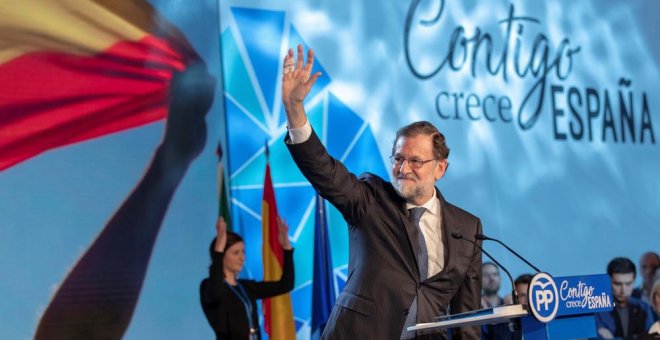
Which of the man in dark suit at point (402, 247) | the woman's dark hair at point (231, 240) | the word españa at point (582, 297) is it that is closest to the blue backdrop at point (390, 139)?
the woman's dark hair at point (231, 240)

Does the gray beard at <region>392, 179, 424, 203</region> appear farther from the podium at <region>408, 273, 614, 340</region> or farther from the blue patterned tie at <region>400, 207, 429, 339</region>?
the podium at <region>408, 273, 614, 340</region>

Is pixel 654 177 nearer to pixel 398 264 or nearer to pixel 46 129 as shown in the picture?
pixel 46 129

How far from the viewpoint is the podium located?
8.89 feet

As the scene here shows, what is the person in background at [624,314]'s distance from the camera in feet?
23.2

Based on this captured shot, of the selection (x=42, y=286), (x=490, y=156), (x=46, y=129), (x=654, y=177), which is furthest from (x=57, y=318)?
(x=654, y=177)

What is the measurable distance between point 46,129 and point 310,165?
3.10 metres

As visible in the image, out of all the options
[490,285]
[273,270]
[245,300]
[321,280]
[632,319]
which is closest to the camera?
[245,300]

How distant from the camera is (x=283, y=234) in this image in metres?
6.04

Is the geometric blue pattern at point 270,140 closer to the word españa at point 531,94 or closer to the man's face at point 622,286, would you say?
the word españa at point 531,94

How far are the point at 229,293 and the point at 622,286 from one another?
320 cm

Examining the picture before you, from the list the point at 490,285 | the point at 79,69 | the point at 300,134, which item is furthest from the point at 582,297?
the point at 490,285

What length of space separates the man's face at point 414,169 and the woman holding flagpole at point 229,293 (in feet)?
8.25

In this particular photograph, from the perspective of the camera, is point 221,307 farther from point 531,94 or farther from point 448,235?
point 531,94

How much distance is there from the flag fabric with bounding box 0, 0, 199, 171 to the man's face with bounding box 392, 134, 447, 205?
119 inches
